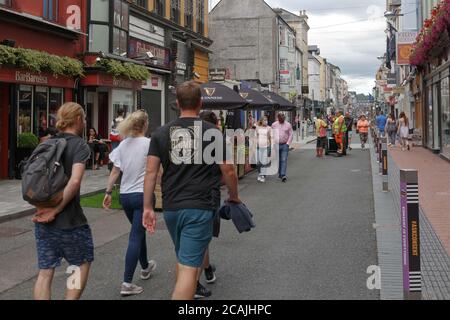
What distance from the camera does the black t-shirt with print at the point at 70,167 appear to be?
410 cm

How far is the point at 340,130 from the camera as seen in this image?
22562 mm

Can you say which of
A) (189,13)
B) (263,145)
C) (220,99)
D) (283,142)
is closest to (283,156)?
(283,142)

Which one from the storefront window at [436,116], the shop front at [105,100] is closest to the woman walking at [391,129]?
the storefront window at [436,116]

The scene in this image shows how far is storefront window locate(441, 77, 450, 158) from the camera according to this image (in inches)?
727

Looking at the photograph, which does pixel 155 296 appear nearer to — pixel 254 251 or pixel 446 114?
pixel 254 251

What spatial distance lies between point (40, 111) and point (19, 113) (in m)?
0.99

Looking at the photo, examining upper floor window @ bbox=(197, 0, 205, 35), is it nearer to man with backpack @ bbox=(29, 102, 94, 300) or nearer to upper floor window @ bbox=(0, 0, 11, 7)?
upper floor window @ bbox=(0, 0, 11, 7)

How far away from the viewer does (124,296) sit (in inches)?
207

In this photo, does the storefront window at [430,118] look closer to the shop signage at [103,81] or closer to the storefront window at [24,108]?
the shop signage at [103,81]

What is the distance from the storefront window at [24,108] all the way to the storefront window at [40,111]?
249 millimetres

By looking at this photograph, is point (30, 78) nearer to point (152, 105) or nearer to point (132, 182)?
point (152, 105)

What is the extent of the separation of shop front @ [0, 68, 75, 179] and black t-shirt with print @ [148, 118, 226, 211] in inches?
413

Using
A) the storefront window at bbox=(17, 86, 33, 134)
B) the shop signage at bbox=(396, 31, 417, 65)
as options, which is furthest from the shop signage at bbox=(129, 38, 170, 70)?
the shop signage at bbox=(396, 31, 417, 65)
